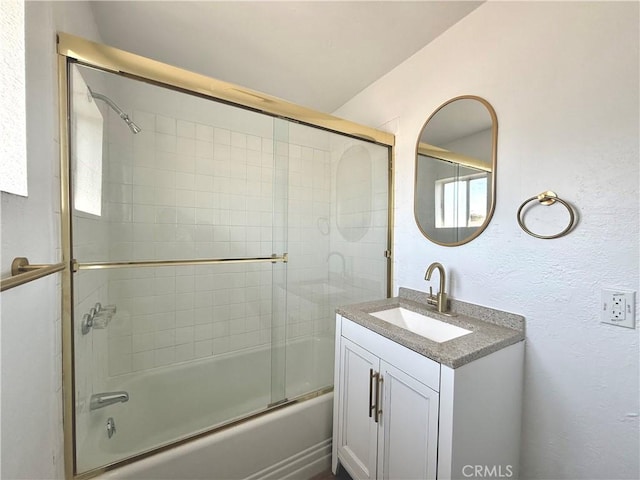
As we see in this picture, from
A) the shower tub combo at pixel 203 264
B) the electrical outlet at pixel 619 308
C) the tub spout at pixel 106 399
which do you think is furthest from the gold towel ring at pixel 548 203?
the tub spout at pixel 106 399

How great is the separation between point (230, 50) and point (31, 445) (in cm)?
196

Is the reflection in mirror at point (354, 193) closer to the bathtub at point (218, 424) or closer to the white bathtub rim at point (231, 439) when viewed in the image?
the bathtub at point (218, 424)

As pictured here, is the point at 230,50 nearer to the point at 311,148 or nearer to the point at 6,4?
the point at 311,148

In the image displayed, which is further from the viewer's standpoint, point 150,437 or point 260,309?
point 260,309

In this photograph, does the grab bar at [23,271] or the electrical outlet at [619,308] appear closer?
the grab bar at [23,271]

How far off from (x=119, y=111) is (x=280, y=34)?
97 centimetres

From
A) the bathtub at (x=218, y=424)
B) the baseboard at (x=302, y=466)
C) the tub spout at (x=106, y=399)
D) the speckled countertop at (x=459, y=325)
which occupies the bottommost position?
the baseboard at (x=302, y=466)

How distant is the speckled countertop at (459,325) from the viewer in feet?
2.90

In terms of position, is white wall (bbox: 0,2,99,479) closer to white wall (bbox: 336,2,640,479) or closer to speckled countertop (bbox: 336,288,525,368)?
speckled countertop (bbox: 336,288,525,368)

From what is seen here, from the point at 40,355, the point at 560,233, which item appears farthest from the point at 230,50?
the point at 560,233

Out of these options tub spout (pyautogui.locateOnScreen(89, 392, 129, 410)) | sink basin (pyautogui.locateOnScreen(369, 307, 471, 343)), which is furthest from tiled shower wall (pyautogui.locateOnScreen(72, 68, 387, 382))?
sink basin (pyautogui.locateOnScreen(369, 307, 471, 343))

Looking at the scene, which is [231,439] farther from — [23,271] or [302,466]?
[23,271]

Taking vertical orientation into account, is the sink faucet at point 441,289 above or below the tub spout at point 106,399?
above

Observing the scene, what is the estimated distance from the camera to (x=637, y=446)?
2.74 feet
